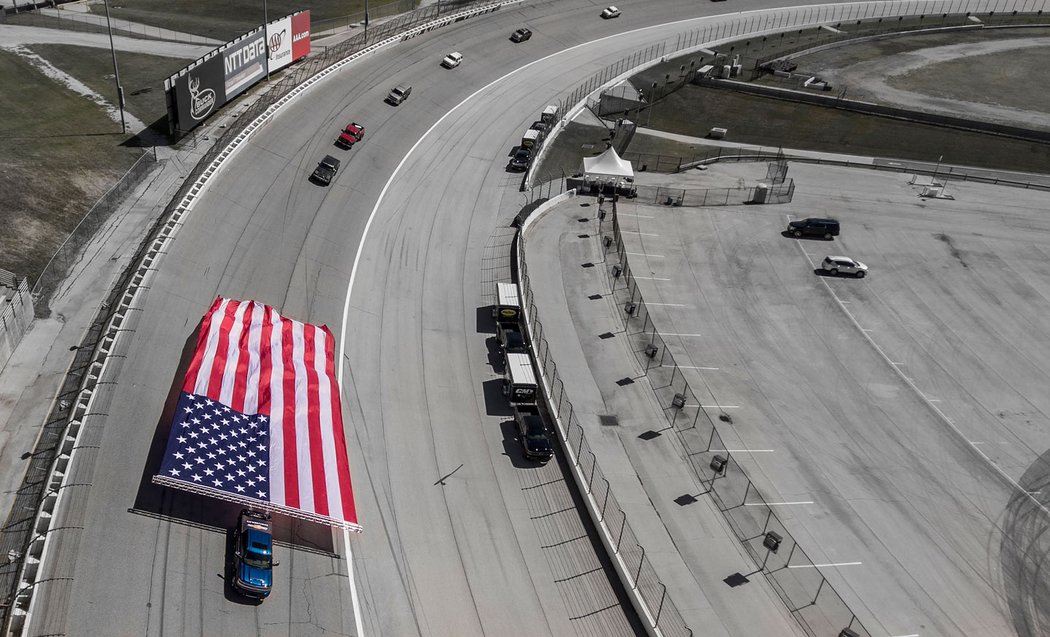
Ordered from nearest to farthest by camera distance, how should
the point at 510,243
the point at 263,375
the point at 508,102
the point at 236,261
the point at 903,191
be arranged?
1. the point at 263,375
2. the point at 236,261
3. the point at 510,243
4. the point at 903,191
5. the point at 508,102

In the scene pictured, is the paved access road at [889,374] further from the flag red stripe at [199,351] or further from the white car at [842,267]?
the flag red stripe at [199,351]

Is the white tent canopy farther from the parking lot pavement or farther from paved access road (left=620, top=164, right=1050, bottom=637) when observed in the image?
the parking lot pavement

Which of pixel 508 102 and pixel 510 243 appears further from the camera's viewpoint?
pixel 508 102

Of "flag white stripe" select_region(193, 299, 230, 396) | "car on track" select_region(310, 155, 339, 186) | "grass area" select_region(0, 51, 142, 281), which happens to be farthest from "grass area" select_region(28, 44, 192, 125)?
"flag white stripe" select_region(193, 299, 230, 396)

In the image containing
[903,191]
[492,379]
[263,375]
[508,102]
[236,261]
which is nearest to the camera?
[263,375]

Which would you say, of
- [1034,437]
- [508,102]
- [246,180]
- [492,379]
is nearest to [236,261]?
[246,180]

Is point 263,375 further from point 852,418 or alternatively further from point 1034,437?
point 1034,437

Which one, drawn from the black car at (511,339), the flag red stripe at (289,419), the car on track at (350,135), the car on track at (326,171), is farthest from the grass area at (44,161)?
the black car at (511,339)
